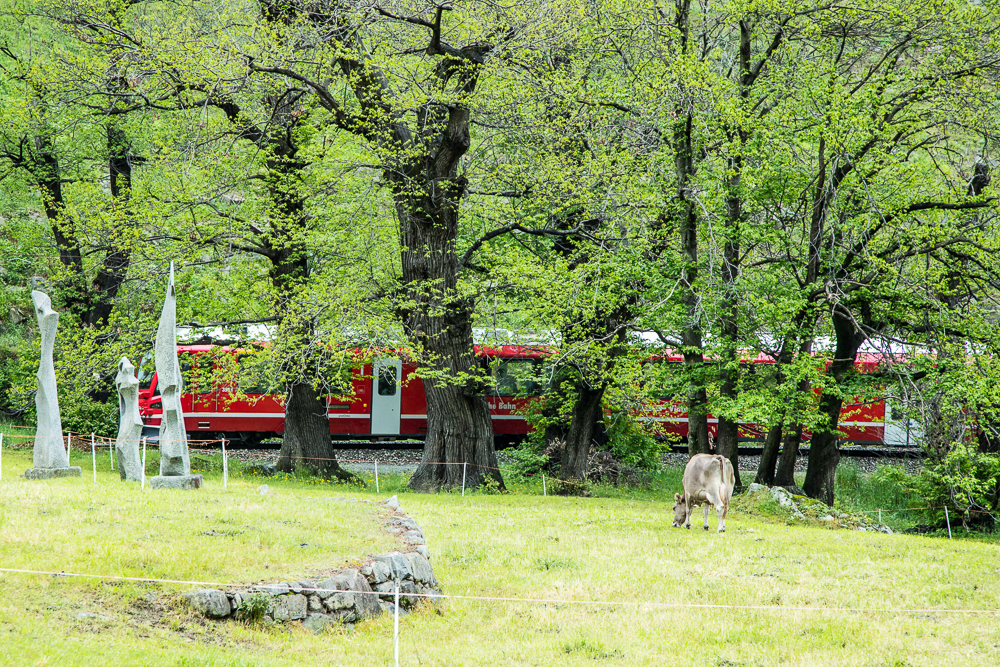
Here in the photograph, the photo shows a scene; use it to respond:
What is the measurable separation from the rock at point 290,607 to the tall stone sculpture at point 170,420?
23.1 ft

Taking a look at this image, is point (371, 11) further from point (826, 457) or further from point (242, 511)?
point (826, 457)

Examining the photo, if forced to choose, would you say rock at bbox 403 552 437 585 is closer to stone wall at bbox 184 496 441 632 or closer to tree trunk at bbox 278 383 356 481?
stone wall at bbox 184 496 441 632

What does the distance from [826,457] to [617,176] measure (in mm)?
7630

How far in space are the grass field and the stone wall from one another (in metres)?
0.14

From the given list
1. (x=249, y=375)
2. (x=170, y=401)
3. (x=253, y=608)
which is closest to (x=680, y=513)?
(x=253, y=608)

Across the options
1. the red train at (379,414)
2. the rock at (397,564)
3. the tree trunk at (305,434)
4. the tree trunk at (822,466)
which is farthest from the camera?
the red train at (379,414)

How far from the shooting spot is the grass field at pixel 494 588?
7184 millimetres

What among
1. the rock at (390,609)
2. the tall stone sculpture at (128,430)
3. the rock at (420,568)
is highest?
the tall stone sculpture at (128,430)

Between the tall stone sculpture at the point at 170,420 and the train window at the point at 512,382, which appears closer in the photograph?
the tall stone sculpture at the point at 170,420

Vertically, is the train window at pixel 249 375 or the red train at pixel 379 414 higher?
the train window at pixel 249 375

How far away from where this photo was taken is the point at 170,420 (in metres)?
14.8

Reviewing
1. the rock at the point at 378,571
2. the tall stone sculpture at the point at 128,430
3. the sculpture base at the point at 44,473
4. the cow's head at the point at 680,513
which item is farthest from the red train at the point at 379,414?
the rock at the point at 378,571

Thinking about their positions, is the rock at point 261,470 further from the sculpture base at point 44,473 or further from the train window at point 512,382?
the train window at point 512,382

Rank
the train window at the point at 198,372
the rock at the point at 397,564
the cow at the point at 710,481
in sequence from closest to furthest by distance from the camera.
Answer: the rock at the point at 397,564 → the cow at the point at 710,481 → the train window at the point at 198,372
